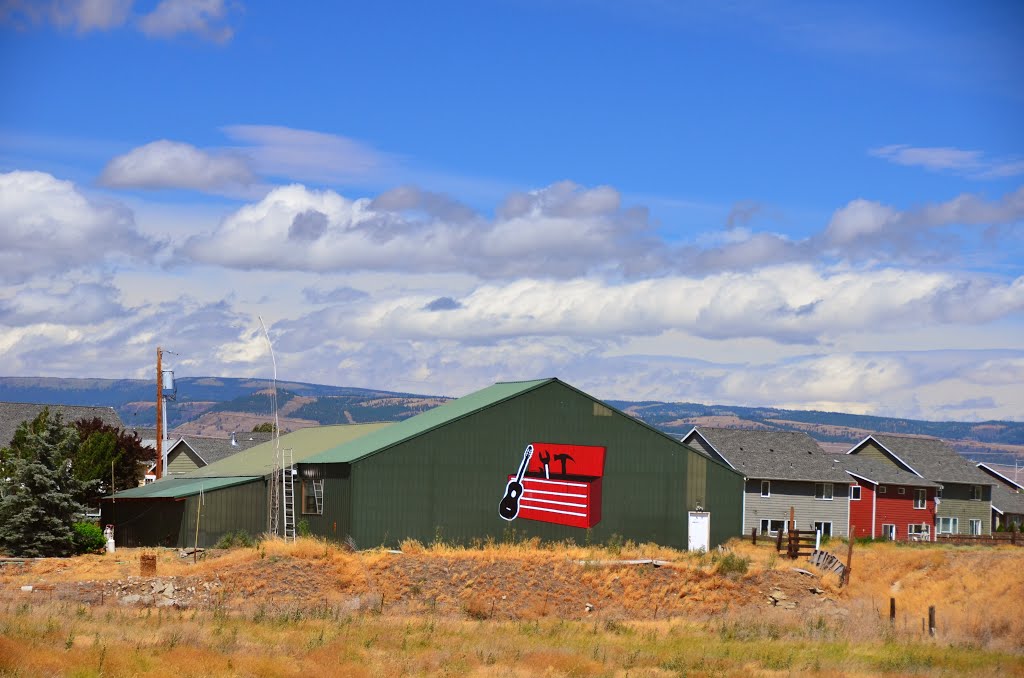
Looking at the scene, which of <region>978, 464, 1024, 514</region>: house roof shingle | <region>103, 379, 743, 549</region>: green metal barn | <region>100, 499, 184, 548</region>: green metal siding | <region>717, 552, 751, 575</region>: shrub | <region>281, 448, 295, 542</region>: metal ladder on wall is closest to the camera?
<region>717, 552, 751, 575</region>: shrub

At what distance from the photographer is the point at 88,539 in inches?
2189

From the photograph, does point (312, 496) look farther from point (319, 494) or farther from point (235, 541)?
point (235, 541)

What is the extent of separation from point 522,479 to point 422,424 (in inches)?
202

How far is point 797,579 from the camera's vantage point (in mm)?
51750

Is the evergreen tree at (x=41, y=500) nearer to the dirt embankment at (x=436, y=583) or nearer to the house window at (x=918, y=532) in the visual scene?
the dirt embankment at (x=436, y=583)

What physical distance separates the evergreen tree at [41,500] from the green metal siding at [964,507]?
2437 inches

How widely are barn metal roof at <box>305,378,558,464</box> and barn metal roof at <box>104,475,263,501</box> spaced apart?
5319 mm

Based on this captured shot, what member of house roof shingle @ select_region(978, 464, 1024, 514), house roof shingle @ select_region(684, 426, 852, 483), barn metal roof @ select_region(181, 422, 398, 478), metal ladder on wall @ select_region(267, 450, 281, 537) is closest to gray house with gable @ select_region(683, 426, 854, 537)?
house roof shingle @ select_region(684, 426, 852, 483)

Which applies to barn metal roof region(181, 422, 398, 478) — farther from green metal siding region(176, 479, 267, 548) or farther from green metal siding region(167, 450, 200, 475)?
green metal siding region(167, 450, 200, 475)

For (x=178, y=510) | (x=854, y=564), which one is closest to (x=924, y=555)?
(x=854, y=564)

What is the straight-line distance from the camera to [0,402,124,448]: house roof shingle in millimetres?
91000

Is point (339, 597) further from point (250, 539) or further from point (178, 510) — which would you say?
point (178, 510)

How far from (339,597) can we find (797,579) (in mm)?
19171

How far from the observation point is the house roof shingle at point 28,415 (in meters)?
91.0
